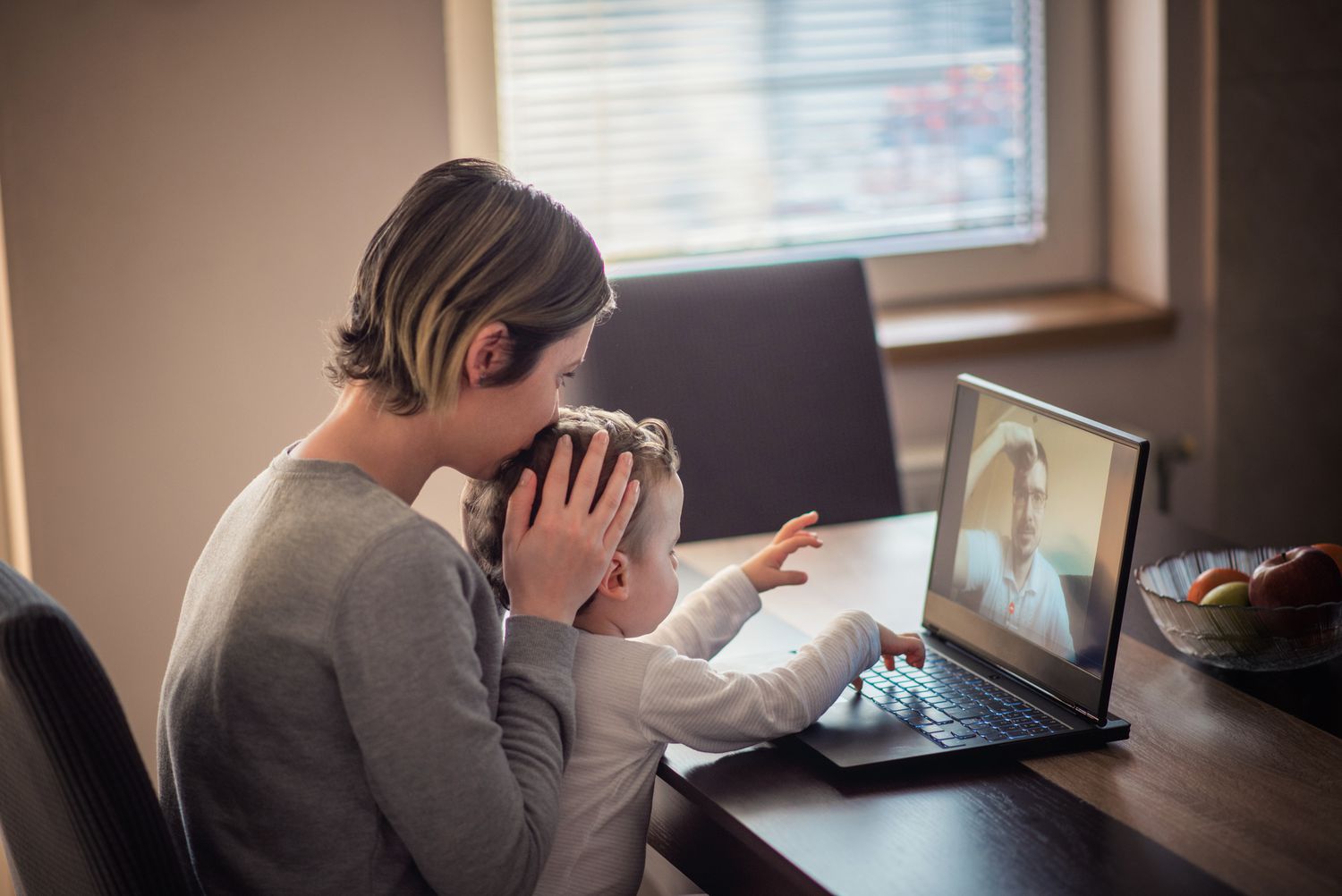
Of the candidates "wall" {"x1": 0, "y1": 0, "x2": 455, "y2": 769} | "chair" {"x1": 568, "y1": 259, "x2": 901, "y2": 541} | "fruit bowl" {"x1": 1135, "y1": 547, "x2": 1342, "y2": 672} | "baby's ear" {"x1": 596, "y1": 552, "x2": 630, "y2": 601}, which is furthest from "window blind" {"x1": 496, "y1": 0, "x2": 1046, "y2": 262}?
"fruit bowl" {"x1": 1135, "y1": 547, "x2": 1342, "y2": 672}

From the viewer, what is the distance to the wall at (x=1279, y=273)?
2701 mm

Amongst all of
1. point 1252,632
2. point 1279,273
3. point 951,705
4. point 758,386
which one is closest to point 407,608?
point 951,705

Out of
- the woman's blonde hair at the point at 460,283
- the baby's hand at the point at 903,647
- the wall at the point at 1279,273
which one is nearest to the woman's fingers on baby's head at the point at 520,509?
the woman's blonde hair at the point at 460,283

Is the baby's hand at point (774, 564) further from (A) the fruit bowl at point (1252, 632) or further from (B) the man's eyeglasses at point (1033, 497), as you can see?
(A) the fruit bowl at point (1252, 632)

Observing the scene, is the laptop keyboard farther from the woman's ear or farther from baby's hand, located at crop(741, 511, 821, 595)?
the woman's ear

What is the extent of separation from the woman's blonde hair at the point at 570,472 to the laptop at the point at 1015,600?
0.81 ft

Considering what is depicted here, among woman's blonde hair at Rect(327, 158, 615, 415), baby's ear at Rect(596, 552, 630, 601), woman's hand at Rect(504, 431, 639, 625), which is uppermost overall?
woman's blonde hair at Rect(327, 158, 615, 415)

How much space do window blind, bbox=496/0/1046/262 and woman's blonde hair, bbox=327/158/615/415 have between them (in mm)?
1535

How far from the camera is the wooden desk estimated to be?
949 millimetres

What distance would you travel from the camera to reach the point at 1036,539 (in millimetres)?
1232

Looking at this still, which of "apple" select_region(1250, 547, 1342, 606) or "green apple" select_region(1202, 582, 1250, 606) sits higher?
"apple" select_region(1250, 547, 1342, 606)

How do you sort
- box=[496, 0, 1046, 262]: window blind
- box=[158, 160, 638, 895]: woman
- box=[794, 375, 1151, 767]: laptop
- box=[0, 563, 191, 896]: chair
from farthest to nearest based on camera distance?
box=[496, 0, 1046, 262]: window blind → box=[794, 375, 1151, 767]: laptop → box=[158, 160, 638, 895]: woman → box=[0, 563, 191, 896]: chair

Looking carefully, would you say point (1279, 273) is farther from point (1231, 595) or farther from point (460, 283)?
point (460, 283)

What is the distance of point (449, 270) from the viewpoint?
41.7 inches
